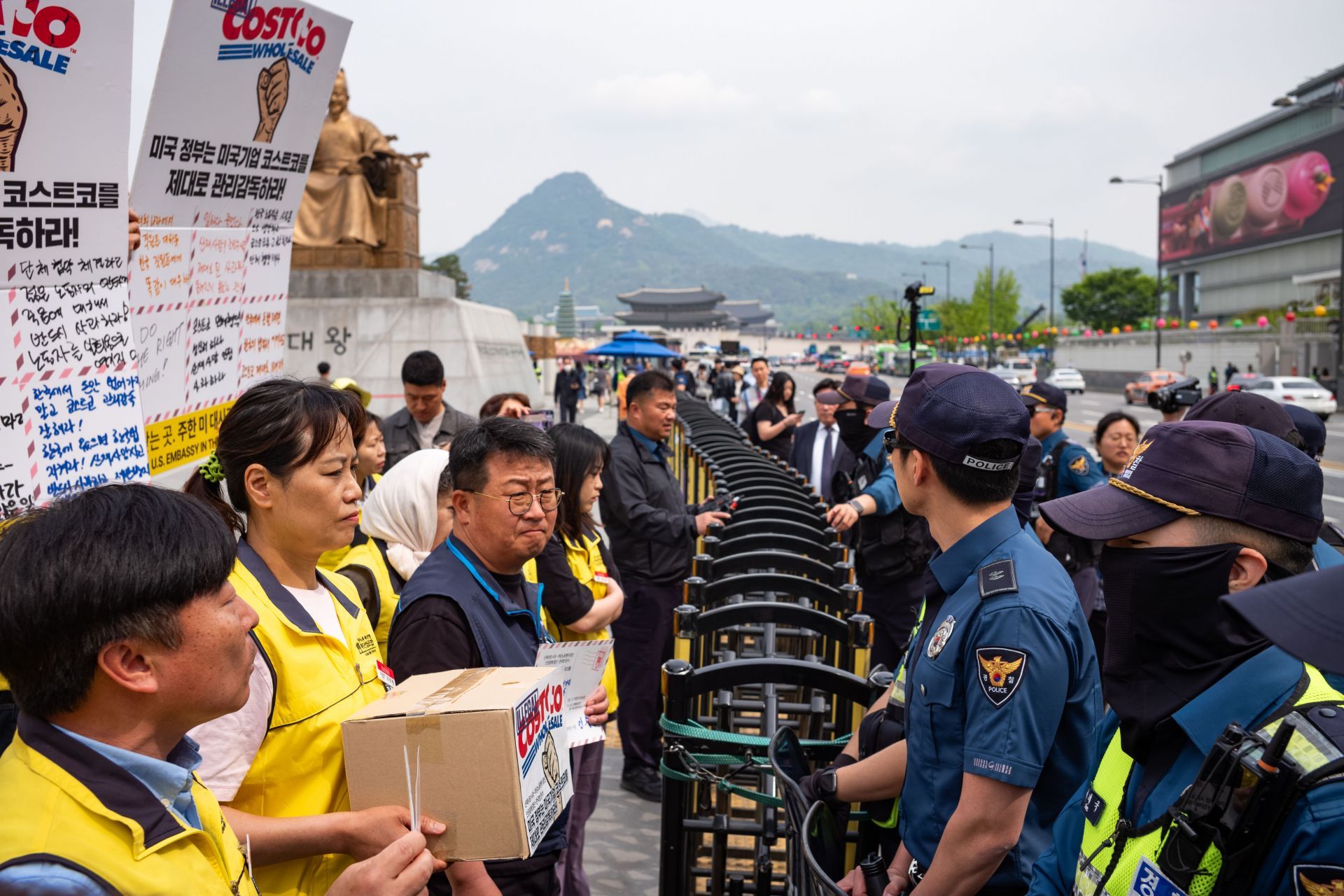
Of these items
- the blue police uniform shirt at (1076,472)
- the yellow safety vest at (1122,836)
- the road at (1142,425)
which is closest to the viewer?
the yellow safety vest at (1122,836)

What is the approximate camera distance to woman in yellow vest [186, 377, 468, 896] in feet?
6.09

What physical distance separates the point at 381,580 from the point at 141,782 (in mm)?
1887

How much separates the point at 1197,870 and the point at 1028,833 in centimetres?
80

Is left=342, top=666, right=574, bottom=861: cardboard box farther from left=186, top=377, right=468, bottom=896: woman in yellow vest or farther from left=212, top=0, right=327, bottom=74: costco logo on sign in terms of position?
left=212, top=0, right=327, bottom=74: costco logo on sign

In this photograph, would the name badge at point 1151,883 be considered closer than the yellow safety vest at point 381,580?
Yes

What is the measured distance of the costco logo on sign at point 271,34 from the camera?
127 inches

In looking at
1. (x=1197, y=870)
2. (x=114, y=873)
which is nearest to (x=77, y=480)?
(x=114, y=873)

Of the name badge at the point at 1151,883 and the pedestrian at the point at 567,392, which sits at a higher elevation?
the pedestrian at the point at 567,392

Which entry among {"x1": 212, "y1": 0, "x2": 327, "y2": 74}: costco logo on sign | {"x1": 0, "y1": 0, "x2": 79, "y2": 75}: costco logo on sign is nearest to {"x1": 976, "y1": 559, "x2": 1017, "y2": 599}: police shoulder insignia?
{"x1": 0, "y1": 0, "x2": 79, "y2": 75}: costco logo on sign

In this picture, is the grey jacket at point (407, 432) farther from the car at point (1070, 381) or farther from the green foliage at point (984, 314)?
the green foliage at point (984, 314)

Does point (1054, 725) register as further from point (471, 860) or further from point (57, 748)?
point (57, 748)

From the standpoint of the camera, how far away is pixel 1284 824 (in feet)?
4.42

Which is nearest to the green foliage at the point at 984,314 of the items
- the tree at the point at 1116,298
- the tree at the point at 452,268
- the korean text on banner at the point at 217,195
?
the tree at the point at 1116,298

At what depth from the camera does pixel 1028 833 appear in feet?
7.20
